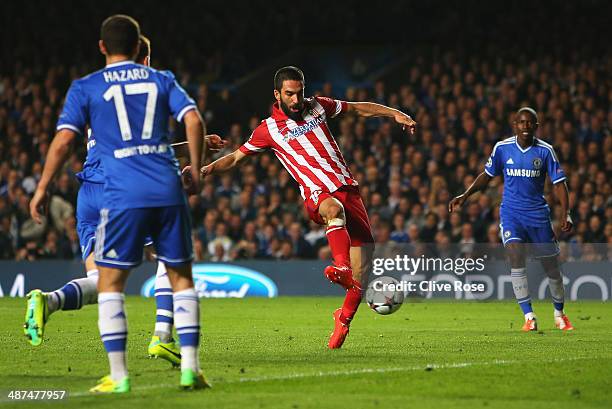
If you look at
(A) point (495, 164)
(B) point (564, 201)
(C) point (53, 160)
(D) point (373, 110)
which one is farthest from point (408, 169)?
(C) point (53, 160)

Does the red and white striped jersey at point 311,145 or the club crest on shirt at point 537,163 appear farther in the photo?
the club crest on shirt at point 537,163

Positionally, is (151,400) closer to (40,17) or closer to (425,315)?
(425,315)

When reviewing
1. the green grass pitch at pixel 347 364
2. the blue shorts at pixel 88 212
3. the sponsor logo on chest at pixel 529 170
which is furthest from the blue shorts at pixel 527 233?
the blue shorts at pixel 88 212

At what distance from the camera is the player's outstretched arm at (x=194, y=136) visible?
21.0 ft

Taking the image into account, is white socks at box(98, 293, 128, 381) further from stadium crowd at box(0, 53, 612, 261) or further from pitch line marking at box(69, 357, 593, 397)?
stadium crowd at box(0, 53, 612, 261)

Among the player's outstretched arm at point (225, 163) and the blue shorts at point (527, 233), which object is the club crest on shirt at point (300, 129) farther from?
the blue shorts at point (527, 233)

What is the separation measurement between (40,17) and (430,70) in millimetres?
9650

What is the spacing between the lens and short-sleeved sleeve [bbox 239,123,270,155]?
10.1m

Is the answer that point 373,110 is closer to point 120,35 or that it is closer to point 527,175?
point 527,175

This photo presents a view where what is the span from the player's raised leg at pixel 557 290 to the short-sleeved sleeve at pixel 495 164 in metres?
1.09

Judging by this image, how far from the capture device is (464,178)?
1967 cm

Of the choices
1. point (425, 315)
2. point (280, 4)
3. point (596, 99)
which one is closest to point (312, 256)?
point (425, 315)

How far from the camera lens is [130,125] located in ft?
21.1

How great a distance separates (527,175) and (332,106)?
311 centimetres
